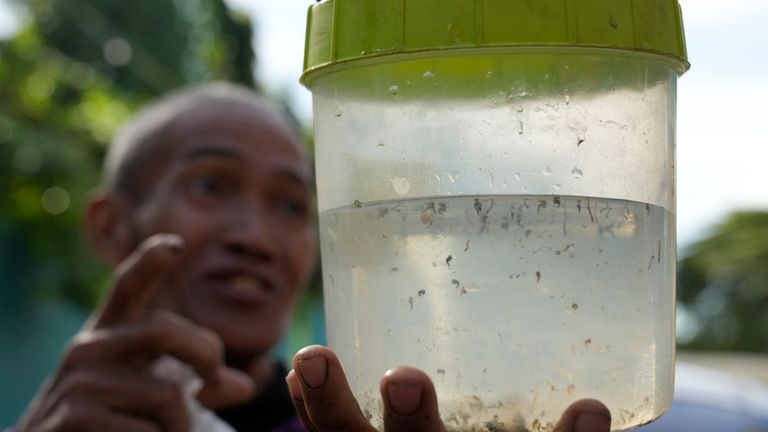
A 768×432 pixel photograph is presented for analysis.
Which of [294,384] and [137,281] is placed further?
[137,281]

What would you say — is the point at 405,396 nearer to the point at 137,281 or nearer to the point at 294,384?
the point at 294,384

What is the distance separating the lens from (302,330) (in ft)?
34.6

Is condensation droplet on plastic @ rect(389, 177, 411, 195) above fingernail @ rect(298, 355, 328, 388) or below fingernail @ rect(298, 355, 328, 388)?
above

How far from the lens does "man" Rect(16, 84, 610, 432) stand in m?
1.72

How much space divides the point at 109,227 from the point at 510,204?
2102 millimetres

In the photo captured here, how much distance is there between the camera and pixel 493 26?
3.21 ft

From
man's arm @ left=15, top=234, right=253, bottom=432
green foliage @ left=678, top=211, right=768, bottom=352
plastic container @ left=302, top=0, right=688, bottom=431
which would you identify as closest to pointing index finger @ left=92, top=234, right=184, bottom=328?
man's arm @ left=15, top=234, right=253, bottom=432

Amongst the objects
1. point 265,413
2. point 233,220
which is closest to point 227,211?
point 233,220

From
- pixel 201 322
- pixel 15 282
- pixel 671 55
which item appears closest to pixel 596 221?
pixel 671 55

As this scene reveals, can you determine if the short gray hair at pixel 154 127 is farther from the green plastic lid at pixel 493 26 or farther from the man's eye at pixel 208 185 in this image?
the green plastic lid at pixel 493 26

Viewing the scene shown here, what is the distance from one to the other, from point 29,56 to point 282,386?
518 cm

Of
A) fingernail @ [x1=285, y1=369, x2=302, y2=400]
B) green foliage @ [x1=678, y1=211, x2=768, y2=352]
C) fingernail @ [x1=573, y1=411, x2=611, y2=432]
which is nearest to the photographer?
fingernail @ [x1=573, y1=411, x2=611, y2=432]

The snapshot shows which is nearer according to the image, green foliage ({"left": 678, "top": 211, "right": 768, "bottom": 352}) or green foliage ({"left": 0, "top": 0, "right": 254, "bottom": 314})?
green foliage ({"left": 0, "top": 0, "right": 254, "bottom": 314})

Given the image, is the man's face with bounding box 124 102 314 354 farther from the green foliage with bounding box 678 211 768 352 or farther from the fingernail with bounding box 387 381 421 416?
the green foliage with bounding box 678 211 768 352
